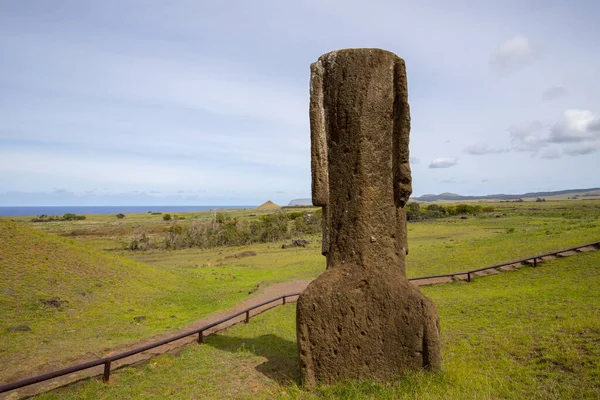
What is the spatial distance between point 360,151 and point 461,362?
4352mm

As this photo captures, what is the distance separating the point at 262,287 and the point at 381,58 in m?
16.5

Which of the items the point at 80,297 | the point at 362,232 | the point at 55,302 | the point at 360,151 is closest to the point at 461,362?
the point at 362,232

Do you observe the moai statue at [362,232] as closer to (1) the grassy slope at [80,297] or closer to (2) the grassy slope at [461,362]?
(2) the grassy slope at [461,362]

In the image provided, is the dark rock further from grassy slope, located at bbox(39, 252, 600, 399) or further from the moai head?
the moai head

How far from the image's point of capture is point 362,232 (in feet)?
21.4

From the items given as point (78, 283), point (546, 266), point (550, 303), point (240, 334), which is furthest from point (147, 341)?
point (546, 266)

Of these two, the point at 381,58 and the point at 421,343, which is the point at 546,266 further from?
the point at 381,58

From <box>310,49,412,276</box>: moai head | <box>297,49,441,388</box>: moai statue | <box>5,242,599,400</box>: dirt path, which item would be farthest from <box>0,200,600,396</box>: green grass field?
<box>310,49,412,276</box>: moai head

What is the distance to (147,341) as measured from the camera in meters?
11.4

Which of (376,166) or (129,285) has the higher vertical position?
(376,166)

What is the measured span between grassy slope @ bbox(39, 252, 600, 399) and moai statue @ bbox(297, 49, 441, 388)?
1.48 feet

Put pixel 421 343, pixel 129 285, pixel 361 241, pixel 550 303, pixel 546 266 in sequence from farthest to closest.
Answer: pixel 129 285, pixel 546 266, pixel 550 303, pixel 361 241, pixel 421 343

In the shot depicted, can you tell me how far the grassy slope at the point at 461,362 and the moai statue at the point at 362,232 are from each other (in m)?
0.45

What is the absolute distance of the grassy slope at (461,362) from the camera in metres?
5.70
